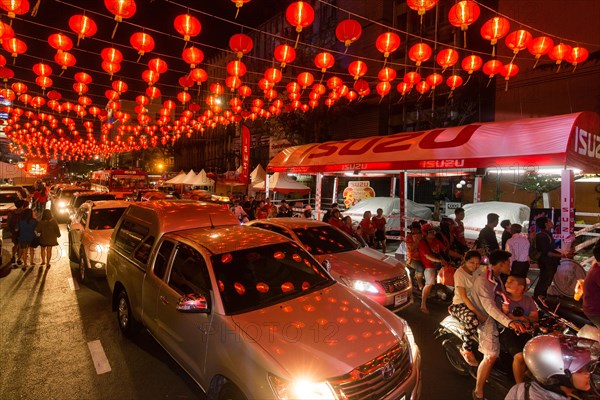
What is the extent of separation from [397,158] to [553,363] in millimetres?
8652

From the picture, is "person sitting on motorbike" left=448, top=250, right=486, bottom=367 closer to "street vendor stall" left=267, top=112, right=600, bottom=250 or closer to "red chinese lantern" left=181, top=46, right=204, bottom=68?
"street vendor stall" left=267, top=112, right=600, bottom=250

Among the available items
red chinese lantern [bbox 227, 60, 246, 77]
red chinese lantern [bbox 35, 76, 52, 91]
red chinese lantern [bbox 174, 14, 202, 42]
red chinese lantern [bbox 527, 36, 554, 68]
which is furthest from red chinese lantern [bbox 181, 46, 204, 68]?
red chinese lantern [bbox 527, 36, 554, 68]

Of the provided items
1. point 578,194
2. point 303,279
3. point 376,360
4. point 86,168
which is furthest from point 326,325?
point 86,168

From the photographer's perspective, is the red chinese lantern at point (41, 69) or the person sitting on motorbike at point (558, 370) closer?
the person sitting on motorbike at point (558, 370)

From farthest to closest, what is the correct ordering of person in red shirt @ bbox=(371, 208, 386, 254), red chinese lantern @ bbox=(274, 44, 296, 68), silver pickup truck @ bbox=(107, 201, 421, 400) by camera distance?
person in red shirt @ bbox=(371, 208, 386, 254), red chinese lantern @ bbox=(274, 44, 296, 68), silver pickup truck @ bbox=(107, 201, 421, 400)

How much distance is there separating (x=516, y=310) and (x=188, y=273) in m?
3.77

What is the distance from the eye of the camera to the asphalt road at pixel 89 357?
12.9ft

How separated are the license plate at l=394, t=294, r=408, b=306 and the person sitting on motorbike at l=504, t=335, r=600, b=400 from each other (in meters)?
3.76

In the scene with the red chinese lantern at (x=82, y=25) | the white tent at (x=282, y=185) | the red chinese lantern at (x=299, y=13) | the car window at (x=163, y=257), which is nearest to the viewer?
the car window at (x=163, y=257)

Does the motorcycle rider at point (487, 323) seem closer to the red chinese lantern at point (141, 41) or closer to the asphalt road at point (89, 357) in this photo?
the asphalt road at point (89, 357)

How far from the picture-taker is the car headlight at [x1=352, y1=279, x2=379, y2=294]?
5.77 metres

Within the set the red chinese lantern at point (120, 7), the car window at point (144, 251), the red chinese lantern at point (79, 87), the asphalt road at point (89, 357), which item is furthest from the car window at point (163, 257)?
the red chinese lantern at point (79, 87)

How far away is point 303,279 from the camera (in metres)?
4.10

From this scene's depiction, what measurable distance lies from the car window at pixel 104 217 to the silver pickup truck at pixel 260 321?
156 inches
